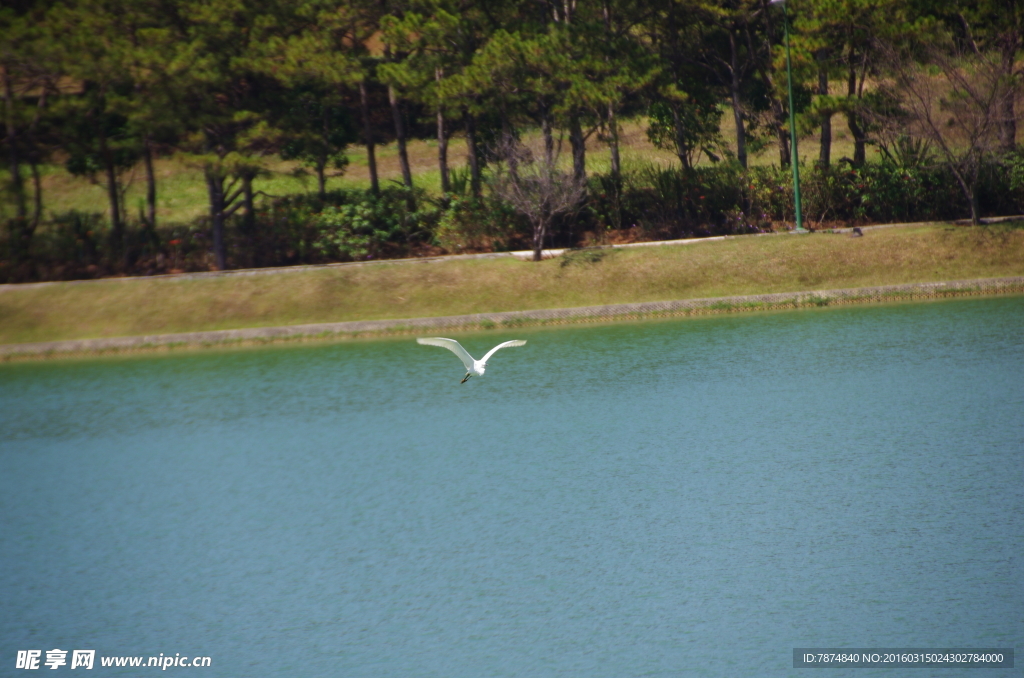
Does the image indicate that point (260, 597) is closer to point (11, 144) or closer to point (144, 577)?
point (144, 577)

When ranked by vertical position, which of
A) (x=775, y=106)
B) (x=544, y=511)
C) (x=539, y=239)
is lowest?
(x=544, y=511)

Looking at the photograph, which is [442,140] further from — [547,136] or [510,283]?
[510,283]

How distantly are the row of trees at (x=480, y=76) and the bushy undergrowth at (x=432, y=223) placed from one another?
1.81 ft

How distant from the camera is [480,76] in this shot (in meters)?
26.0

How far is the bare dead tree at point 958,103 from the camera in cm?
2306

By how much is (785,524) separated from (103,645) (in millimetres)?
6357

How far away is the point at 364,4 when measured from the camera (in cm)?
2756

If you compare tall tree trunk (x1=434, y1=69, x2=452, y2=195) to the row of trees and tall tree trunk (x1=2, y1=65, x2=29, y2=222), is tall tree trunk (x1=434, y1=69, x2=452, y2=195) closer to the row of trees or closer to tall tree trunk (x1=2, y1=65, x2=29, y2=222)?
the row of trees

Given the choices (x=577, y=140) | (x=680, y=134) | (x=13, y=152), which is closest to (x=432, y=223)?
(x=577, y=140)

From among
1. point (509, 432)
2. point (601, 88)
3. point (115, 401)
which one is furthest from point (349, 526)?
point (601, 88)

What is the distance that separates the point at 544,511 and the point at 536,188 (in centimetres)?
1562

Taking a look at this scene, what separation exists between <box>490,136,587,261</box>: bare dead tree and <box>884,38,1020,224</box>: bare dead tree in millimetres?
8837

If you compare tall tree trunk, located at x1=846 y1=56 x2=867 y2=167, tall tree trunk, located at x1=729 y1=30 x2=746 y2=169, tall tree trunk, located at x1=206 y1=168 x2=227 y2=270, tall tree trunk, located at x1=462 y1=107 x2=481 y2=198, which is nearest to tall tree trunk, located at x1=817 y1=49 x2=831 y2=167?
tall tree trunk, located at x1=846 y1=56 x2=867 y2=167

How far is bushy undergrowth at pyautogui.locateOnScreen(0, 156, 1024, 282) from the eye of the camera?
25.8 meters
